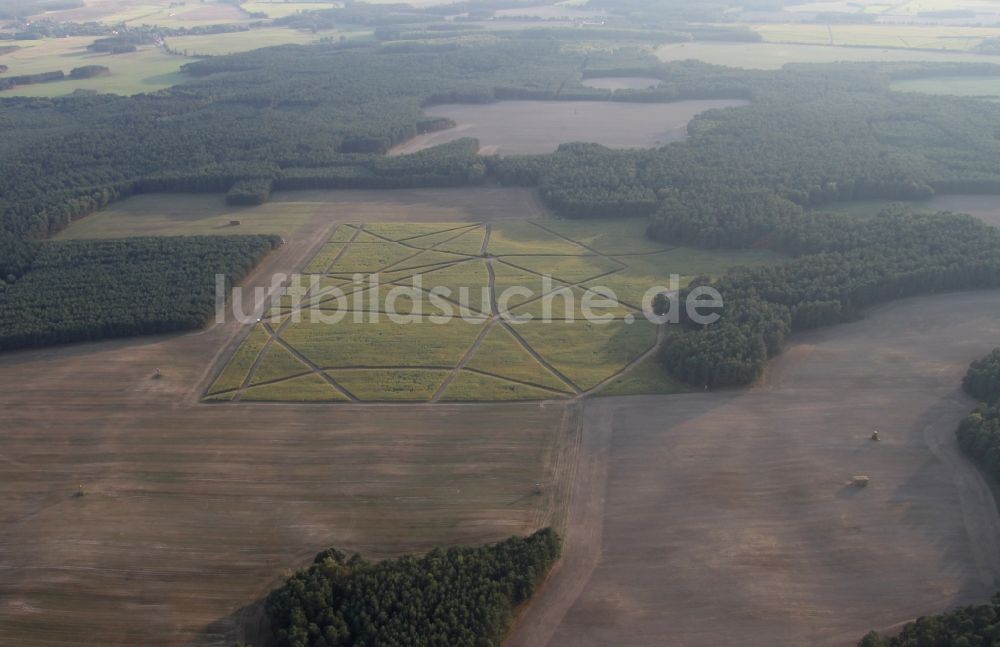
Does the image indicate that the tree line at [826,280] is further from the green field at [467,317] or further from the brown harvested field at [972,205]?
the brown harvested field at [972,205]

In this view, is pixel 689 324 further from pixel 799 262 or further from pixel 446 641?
pixel 446 641

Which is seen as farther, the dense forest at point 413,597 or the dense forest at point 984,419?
the dense forest at point 984,419

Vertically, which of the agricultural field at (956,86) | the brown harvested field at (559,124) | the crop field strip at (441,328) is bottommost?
the crop field strip at (441,328)

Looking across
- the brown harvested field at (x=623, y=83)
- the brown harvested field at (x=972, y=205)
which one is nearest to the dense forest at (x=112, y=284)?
the brown harvested field at (x=972, y=205)

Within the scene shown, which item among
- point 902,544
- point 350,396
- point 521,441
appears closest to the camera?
point 902,544

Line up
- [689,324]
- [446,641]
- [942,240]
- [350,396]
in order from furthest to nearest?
[942,240] → [689,324] → [350,396] → [446,641]

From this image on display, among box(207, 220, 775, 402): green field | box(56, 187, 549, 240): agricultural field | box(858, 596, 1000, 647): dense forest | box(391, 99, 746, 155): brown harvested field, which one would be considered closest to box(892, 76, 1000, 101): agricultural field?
box(391, 99, 746, 155): brown harvested field

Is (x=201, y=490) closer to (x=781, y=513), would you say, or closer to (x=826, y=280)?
(x=781, y=513)

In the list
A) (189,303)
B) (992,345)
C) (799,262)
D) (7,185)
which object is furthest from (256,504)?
(7,185)

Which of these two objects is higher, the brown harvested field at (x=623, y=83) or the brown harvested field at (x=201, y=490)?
the brown harvested field at (x=623, y=83)
